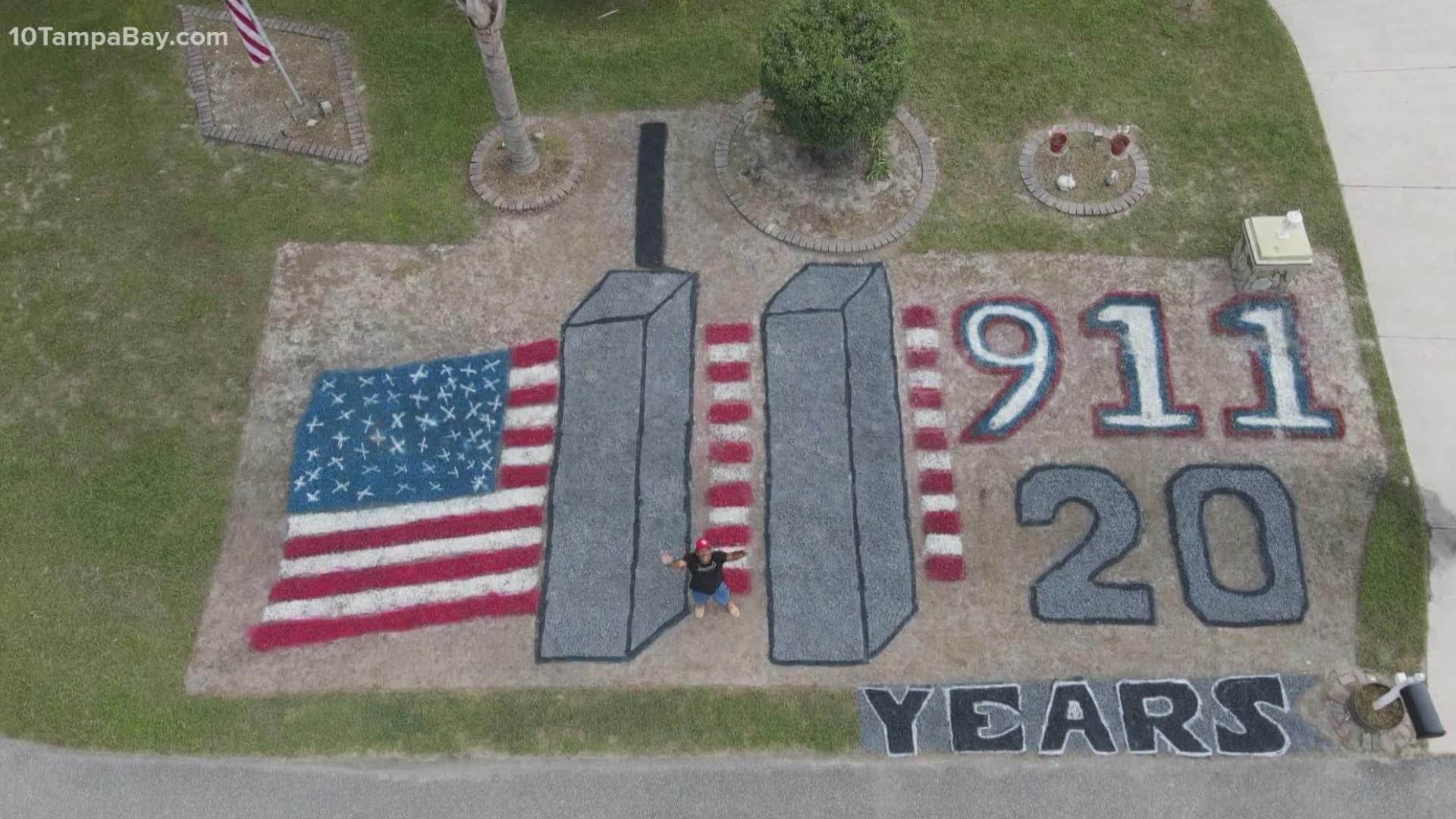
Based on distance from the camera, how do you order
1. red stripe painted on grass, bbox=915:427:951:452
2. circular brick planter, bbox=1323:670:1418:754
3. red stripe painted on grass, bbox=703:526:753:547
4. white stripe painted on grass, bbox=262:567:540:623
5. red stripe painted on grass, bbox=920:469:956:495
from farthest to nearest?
red stripe painted on grass, bbox=915:427:951:452
red stripe painted on grass, bbox=920:469:956:495
red stripe painted on grass, bbox=703:526:753:547
white stripe painted on grass, bbox=262:567:540:623
circular brick planter, bbox=1323:670:1418:754

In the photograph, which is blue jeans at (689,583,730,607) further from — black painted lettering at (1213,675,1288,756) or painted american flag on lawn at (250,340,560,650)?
black painted lettering at (1213,675,1288,756)

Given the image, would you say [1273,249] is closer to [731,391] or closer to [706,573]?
[731,391]

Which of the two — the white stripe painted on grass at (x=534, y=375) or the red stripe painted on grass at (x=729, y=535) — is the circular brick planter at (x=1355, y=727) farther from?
the white stripe painted on grass at (x=534, y=375)

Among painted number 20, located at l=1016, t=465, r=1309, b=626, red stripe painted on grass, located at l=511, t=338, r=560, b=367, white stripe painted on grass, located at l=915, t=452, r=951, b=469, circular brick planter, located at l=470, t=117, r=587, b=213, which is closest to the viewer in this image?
painted number 20, located at l=1016, t=465, r=1309, b=626

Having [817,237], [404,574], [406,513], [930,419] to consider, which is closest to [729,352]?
[817,237]

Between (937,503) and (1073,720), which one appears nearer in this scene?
(1073,720)

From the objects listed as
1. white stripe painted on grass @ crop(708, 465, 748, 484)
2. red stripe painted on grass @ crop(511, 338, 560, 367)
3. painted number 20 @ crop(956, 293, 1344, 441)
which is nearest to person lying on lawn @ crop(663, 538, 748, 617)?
white stripe painted on grass @ crop(708, 465, 748, 484)

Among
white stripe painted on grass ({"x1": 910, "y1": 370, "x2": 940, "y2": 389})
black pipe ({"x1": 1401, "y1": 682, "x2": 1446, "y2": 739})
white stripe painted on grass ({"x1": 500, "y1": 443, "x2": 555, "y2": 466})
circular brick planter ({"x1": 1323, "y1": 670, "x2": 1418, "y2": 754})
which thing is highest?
white stripe painted on grass ({"x1": 500, "y1": 443, "x2": 555, "y2": 466})
